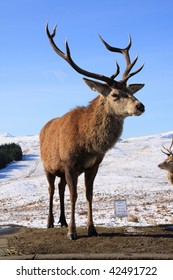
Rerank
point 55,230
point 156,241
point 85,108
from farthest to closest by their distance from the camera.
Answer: point 55,230 < point 85,108 < point 156,241

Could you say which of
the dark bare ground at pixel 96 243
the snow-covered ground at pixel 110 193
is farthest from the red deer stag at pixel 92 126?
the snow-covered ground at pixel 110 193

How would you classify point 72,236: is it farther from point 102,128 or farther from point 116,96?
point 116,96

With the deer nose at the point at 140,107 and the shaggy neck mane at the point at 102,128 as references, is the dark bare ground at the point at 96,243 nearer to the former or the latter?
the shaggy neck mane at the point at 102,128

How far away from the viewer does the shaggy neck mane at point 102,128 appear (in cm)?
753

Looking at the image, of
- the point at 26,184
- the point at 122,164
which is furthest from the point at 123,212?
the point at 122,164

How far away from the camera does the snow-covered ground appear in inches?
637

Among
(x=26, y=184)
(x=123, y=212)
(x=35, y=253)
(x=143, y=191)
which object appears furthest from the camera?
(x=26, y=184)

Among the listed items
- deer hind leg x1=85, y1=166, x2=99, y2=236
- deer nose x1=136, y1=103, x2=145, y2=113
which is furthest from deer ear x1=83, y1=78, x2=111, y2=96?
deer hind leg x1=85, y1=166, x2=99, y2=236

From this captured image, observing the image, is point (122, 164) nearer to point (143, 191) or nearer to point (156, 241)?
point (143, 191)

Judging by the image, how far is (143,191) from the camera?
27781mm

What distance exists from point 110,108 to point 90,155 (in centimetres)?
94

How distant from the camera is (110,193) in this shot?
27375 mm

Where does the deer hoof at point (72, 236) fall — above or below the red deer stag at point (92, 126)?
below

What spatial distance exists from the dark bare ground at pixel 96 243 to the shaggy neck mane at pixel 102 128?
5.37ft
